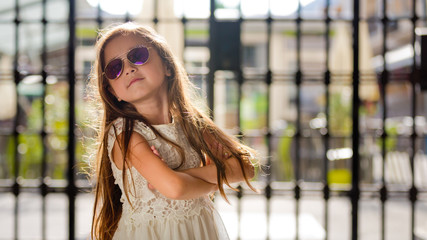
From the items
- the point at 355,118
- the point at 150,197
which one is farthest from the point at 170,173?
the point at 355,118

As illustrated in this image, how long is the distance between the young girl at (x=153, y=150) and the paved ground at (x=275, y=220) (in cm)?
260

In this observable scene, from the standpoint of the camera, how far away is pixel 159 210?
51.8 inches

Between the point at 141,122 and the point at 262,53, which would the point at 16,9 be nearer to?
the point at 141,122

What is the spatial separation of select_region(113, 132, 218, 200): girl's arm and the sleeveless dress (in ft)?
0.15

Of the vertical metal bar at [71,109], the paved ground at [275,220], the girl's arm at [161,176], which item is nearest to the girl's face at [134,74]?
the girl's arm at [161,176]

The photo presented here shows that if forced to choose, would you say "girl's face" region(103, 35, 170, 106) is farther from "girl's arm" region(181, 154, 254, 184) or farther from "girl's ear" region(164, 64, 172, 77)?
"girl's arm" region(181, 154, 254, 184)

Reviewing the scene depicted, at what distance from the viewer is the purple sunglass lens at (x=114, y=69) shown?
127 cm

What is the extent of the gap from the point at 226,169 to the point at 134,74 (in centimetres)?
38

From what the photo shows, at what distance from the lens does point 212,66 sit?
8.74 ft

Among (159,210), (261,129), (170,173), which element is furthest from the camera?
(261,129)

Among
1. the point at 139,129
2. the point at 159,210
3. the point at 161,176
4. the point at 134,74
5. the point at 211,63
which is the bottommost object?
the point at 159,210

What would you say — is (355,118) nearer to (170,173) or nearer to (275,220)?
(170,173)

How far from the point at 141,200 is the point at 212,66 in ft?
4.81

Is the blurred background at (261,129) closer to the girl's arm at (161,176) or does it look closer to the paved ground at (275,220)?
the paved ground at (275,220)
